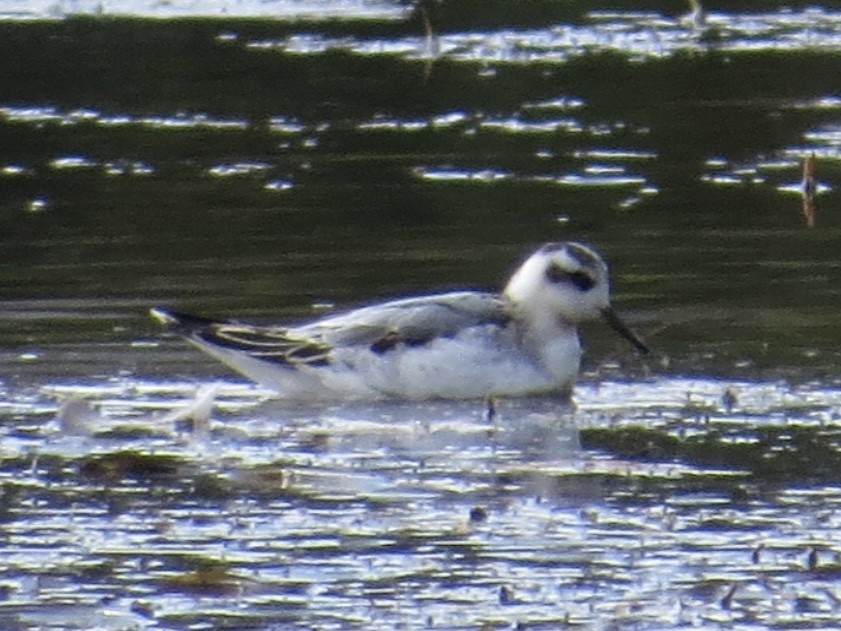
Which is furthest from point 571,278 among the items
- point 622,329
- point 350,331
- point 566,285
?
point 350,331

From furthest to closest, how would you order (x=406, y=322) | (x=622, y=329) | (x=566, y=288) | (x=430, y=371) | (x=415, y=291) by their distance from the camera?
(x=415, y=291) → (x=566, y=288) → (x=622, y=329) → (x=406, y=322) → (x=430, y=371)

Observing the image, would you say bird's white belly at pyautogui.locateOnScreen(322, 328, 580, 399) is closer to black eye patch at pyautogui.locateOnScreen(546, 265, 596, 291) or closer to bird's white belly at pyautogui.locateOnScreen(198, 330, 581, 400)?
bird's white belly at pyautogui.locateOnScreen(198, 330, 581, 400)

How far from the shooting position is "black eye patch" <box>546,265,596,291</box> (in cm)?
1220

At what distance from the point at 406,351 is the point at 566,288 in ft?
3.01

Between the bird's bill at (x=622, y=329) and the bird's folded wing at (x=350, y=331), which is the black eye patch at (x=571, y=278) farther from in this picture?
the bird's folded wing at (x=350, y=331)

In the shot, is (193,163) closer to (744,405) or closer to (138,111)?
(138,111)

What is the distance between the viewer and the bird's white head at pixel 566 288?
1216cm

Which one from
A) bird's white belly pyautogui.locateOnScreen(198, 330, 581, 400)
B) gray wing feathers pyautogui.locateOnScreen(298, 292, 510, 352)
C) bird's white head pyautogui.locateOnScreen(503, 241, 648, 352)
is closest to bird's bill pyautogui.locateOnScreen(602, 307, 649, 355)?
bird's white head pyautogui.locateOnScreen(503, 241, 648, 352)

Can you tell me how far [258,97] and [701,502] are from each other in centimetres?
1147

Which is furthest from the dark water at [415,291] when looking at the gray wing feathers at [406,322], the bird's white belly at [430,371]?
the gray wing feathers at [406,322]

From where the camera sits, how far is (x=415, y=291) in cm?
1363

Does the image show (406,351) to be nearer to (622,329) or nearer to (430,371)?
(430,371)

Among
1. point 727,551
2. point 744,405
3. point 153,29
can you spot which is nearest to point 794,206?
point 744,405

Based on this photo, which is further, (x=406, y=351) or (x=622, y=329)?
(x=622, y=329)
